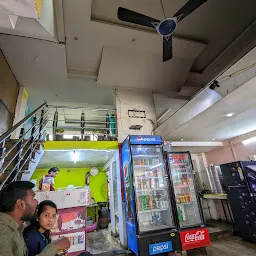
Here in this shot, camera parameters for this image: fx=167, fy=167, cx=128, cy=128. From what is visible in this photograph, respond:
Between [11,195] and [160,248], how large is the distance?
2930 millimetres

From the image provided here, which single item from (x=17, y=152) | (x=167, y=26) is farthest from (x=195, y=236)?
(x=167, y=26)

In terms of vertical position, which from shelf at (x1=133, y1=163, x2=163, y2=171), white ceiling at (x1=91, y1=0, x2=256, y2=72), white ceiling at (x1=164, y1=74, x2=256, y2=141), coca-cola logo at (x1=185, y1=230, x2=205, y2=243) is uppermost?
white ceiling at (x1=91, y1=0, x2=256, y2=72)

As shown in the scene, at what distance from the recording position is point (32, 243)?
1.55 metres

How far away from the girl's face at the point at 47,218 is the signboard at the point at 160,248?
215 cm

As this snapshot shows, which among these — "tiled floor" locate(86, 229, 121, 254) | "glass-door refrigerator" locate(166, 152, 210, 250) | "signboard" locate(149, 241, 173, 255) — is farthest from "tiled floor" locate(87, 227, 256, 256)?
"signboard" locate(149, 241, 173, 255)

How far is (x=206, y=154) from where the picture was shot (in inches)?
248

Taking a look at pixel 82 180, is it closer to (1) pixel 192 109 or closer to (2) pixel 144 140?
(2) pixel 144 140

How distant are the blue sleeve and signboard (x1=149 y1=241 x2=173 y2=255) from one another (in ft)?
7.43

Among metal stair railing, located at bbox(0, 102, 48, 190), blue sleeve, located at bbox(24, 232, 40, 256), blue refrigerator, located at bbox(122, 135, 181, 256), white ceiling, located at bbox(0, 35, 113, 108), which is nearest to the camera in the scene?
blue sleeve, located at bbox(24, 232, 40, 256)

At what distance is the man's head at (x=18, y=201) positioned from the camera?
130 centimetres

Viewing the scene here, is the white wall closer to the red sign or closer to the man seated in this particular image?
the red sign

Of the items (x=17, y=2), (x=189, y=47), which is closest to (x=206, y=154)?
(x=189, y=47)

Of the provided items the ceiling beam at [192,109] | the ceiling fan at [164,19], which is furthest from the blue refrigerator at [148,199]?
the ceiling fan at [164,19]

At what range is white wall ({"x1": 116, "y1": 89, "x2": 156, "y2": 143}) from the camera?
191 inches
